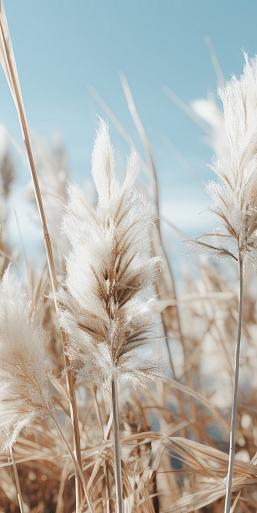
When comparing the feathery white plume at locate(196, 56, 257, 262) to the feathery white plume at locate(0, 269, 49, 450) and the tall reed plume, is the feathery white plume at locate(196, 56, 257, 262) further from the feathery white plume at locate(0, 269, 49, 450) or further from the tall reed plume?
the feathery white plume at locate(0, 269, 49, 450)

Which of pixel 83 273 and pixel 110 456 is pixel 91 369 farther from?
pixel 110 456

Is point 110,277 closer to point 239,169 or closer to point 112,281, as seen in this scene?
point 112,281

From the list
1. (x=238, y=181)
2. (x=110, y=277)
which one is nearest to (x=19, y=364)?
(x=110, y=277)

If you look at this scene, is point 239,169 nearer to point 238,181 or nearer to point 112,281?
point 238,181

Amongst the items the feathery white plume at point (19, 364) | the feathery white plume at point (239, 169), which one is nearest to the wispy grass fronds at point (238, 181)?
the feathery white plume at point (239, 169)

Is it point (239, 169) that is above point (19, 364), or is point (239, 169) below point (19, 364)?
above

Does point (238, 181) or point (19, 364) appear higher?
point (238, 181)

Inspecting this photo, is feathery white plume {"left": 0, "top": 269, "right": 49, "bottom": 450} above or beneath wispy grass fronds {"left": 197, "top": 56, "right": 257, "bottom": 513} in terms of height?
beneath

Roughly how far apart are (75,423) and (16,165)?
892 millimetres

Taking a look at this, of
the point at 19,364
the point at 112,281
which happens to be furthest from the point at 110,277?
the point at 19,364

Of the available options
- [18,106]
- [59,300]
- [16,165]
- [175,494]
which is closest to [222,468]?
[175,494]

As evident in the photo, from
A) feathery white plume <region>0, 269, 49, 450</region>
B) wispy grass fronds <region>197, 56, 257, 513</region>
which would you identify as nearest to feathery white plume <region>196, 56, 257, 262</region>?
wispy grass fronds <region>197, 56, 257, 513</region>

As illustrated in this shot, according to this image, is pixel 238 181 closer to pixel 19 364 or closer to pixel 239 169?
pixel 239 169

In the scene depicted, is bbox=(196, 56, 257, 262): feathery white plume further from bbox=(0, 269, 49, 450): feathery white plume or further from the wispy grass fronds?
bbox=(0, 269, 49, 450): feathery white plume
